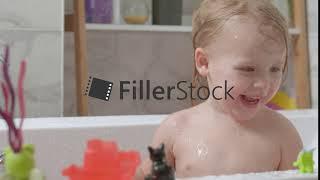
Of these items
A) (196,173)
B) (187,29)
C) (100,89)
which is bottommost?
(196,173)

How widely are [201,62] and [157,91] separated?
0.43 ft

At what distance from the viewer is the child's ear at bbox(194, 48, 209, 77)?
70cm

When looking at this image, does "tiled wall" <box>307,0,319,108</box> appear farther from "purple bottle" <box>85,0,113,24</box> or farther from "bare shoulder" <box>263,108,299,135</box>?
"purple bottle" <box>85,0,113,24</box>

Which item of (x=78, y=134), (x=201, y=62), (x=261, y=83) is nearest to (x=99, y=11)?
(x=78, y=134)

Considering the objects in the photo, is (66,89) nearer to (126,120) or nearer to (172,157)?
(126,120)

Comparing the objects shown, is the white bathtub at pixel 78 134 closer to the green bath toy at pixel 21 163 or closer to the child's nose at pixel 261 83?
the child's nose at pixel 261 83

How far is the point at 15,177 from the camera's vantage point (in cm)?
38

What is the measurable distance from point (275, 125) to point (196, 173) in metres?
0.16

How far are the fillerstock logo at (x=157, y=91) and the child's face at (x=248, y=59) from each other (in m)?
0.02

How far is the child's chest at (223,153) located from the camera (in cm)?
71

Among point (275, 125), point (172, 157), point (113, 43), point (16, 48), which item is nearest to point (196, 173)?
point (172, 157)

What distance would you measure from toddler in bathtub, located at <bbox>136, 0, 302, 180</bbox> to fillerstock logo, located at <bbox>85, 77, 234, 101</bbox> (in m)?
0.01

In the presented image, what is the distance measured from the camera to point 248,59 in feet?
2.09

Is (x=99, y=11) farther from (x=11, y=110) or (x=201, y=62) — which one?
(x=11, y=110)
